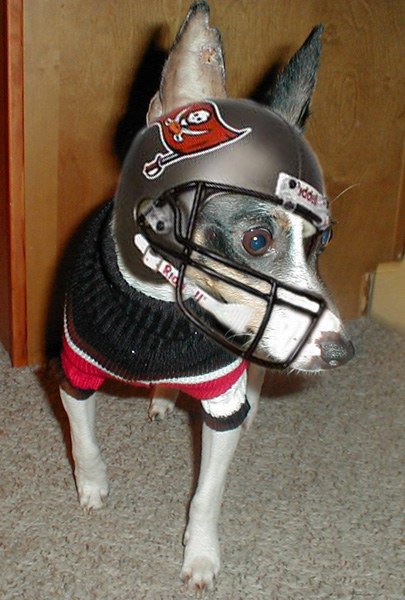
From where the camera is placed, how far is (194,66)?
105 cm

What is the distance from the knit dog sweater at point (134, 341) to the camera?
1135 mm

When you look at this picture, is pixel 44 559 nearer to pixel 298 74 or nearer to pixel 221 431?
pixel 221 431

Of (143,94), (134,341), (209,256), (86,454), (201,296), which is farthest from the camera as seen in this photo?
(143,94)

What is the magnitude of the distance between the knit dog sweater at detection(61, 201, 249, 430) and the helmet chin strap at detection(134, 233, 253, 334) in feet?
0.29

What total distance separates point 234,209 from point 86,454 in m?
0.63

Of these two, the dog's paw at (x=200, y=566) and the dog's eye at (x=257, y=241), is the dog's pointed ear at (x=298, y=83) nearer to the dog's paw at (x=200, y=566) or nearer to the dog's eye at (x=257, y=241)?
the dog's eye at (x=257, y=241)

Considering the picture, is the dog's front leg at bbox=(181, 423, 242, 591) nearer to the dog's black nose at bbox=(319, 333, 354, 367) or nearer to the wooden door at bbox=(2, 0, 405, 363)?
the dog's black nose at bbox=(319, 333, 354, 367)

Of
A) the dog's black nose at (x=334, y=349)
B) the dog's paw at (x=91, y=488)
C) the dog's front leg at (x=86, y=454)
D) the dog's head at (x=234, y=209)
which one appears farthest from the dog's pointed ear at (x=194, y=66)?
the dog's paw at (x=91, y=488)

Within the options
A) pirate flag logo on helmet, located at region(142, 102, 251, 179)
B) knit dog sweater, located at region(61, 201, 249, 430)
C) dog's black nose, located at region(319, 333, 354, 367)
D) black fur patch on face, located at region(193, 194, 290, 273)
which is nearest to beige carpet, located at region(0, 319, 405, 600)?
knit dog sweater, located at region(61, 201, 249, 430)

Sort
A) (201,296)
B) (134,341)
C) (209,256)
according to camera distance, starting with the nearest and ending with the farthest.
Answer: (209,256) → (201,296) → (134,341)

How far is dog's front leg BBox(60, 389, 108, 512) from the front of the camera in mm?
1327

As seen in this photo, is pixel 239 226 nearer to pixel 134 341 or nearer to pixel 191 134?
pixel 191 134

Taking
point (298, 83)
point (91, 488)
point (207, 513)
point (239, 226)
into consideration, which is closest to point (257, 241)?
point (239, 226)

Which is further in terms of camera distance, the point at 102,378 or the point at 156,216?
the point at 102,378
